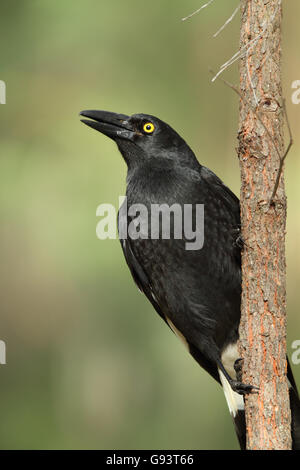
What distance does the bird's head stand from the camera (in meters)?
4.27

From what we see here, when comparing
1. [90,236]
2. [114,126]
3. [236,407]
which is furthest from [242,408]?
[90,236]

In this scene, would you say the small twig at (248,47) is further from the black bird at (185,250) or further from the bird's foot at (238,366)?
the bird's foot at (238,366)

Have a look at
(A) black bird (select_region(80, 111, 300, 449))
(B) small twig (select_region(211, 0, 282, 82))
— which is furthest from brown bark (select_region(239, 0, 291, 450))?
(A) black bird (select_region(80, 111, 300, 449))

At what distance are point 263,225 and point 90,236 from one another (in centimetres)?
362

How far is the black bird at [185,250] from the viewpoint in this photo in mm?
3992

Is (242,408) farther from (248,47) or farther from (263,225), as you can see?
(248,47)

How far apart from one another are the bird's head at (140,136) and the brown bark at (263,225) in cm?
100

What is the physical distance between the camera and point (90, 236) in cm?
673

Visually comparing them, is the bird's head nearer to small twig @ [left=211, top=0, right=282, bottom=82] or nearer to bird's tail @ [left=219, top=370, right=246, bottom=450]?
small twig @ [left=211, top=0, right=282, bottom=82]

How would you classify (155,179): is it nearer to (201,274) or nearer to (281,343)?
(201,274)

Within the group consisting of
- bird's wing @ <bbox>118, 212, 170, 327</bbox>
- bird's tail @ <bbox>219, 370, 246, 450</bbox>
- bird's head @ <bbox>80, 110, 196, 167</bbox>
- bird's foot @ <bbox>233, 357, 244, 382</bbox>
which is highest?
bird's head @ <bbox>80, 110, 196, 167</bbox>

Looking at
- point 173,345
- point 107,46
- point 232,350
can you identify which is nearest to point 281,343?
point 232,350

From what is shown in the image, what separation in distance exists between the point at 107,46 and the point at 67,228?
92.6 inches

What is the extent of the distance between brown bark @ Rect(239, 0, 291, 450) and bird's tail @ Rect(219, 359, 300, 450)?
2.42ft
